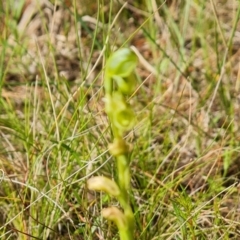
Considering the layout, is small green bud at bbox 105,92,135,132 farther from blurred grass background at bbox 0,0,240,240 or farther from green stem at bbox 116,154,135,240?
blurred grass background at bbox 0,0,240,240

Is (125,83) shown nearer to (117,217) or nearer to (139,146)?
(117,217)

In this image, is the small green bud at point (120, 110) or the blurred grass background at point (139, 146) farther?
the blurred grass background at point (139, 146)

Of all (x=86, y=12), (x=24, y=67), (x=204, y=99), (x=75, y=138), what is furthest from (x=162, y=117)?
(x=86, y=12)

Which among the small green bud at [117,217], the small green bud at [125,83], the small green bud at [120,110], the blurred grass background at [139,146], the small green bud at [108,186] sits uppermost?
the small green bud at [125,83]

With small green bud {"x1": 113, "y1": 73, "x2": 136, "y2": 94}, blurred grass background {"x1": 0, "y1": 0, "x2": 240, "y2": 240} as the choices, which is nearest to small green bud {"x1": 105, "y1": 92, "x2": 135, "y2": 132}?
small green bud {"x1": 113, "y1": 73, "x2": 136, "y2": 94}

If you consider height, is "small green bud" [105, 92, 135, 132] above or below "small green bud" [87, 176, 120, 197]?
above

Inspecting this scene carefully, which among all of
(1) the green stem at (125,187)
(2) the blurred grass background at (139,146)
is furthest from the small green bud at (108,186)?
(2) the blurred grass background at (139,146)

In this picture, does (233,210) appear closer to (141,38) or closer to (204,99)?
(204,99)

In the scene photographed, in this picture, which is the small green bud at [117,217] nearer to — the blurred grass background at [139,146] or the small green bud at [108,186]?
the small green bud at [108,186]

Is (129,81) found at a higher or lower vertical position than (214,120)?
higher

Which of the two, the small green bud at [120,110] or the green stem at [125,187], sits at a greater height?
the small green bud at [120,110]

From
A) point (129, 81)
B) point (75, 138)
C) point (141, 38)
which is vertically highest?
point (129, 81)
